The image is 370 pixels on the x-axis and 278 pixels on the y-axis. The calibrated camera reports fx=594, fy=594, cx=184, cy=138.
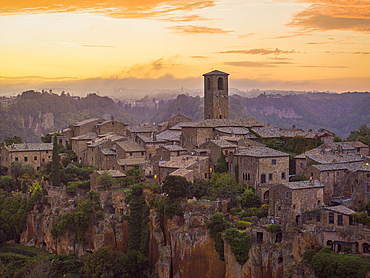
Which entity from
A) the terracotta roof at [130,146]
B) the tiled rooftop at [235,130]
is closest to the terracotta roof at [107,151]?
the terracotta roof at [130,146]

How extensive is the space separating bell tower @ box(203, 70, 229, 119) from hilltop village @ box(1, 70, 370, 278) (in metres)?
0.12

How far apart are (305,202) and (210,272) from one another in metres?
8.56

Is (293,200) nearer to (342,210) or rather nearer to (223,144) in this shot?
(342,210)

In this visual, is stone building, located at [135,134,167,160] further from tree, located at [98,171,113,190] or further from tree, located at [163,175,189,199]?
tree, located at [163,175,189,199]

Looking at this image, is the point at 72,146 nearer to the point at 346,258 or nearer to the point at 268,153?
the point at 268,153

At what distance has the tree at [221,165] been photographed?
50.3 m

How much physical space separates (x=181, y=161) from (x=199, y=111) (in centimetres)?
7720

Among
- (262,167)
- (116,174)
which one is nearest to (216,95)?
(116,174)

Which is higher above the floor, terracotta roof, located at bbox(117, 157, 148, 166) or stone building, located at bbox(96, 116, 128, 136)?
stone building, located at bbox(96, 116, 128, 136)

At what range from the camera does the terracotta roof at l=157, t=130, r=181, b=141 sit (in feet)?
202

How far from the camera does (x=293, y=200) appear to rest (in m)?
41.0

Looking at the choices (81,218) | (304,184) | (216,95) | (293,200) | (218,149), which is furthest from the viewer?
(216,95)

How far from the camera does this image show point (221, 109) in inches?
2724

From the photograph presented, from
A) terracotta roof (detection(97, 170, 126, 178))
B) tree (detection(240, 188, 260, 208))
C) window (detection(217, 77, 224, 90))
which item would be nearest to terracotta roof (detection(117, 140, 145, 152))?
terracotta roof (detection(97, 170, 126, 178))
